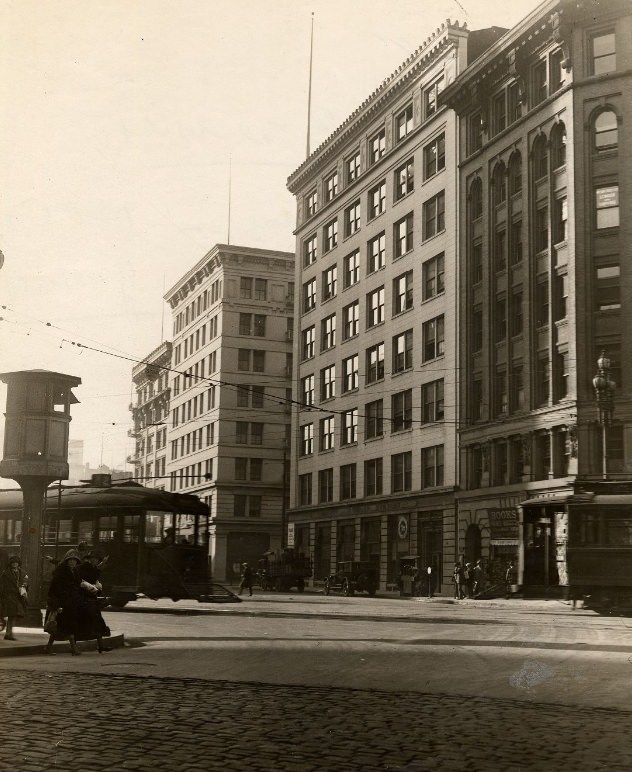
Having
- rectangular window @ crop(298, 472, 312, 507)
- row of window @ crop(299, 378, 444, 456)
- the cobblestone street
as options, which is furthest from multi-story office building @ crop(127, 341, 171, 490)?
the cobblestone street

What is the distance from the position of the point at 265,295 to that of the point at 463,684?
70.5 m

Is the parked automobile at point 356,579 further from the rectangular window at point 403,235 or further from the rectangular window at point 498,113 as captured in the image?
the rectangular window at point 498,113

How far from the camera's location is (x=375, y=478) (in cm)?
5666

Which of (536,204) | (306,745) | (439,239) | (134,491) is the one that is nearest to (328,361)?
(439,239)

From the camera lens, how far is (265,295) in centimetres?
8162

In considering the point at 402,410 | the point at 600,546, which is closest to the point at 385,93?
the point at 402,410

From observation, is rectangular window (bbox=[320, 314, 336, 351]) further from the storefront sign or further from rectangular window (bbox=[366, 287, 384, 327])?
the storefront sign

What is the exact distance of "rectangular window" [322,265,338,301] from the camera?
6431 centimetres

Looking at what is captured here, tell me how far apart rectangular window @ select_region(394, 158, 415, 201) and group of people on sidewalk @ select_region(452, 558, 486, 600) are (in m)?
22.0

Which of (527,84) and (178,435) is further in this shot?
(178,435)

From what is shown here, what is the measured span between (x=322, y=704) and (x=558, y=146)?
121 feet

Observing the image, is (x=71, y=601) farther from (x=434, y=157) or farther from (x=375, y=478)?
(x=375, y=478)

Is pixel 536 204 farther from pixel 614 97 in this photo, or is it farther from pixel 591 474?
pixel 591 474

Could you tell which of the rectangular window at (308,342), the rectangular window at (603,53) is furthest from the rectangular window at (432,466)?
the rectangular window at (603,53)
